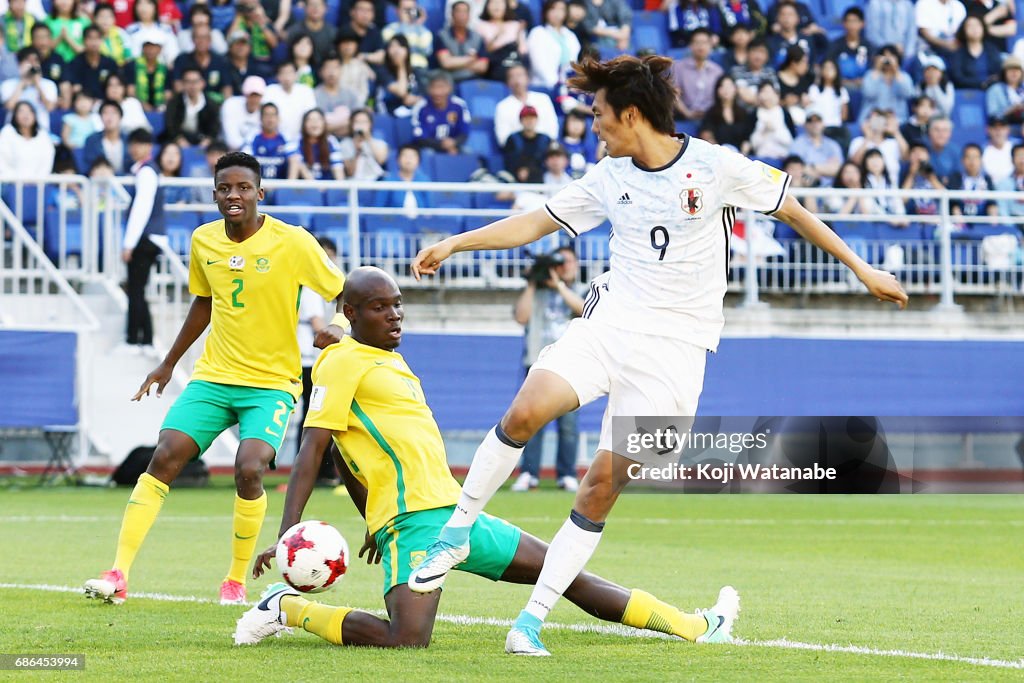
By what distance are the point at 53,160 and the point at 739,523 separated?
8.99m

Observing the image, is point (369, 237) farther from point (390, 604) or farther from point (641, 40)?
point (390, 604)

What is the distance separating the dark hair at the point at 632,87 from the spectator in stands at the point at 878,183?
512 inches

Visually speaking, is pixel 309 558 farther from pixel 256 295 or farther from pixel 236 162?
pixel 236 162

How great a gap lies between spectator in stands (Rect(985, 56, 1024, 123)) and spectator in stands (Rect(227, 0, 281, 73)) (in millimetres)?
10031

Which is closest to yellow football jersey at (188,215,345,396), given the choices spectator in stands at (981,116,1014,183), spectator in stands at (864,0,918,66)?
spectator in stands at (981,116,1014,183)

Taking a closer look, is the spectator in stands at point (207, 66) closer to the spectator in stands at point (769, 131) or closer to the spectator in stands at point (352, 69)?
the spectator in stands at point (352, 69)

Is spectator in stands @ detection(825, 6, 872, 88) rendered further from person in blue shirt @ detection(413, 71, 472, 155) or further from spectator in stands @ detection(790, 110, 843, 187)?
person in blue shirt @ detection(413, 71, 472, 155)

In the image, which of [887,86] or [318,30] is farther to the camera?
[887,86]

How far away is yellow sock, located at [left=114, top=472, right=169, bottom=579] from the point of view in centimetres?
823

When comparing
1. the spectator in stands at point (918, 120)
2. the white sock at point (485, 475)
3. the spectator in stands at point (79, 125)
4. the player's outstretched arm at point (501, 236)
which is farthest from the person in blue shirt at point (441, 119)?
the white sock at point (485, 475)

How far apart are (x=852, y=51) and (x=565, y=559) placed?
58.3 feet

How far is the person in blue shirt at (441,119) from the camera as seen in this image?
19.7m

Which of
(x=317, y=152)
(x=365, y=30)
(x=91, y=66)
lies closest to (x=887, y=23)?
(x=365, y=30)

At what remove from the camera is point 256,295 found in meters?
8.60
